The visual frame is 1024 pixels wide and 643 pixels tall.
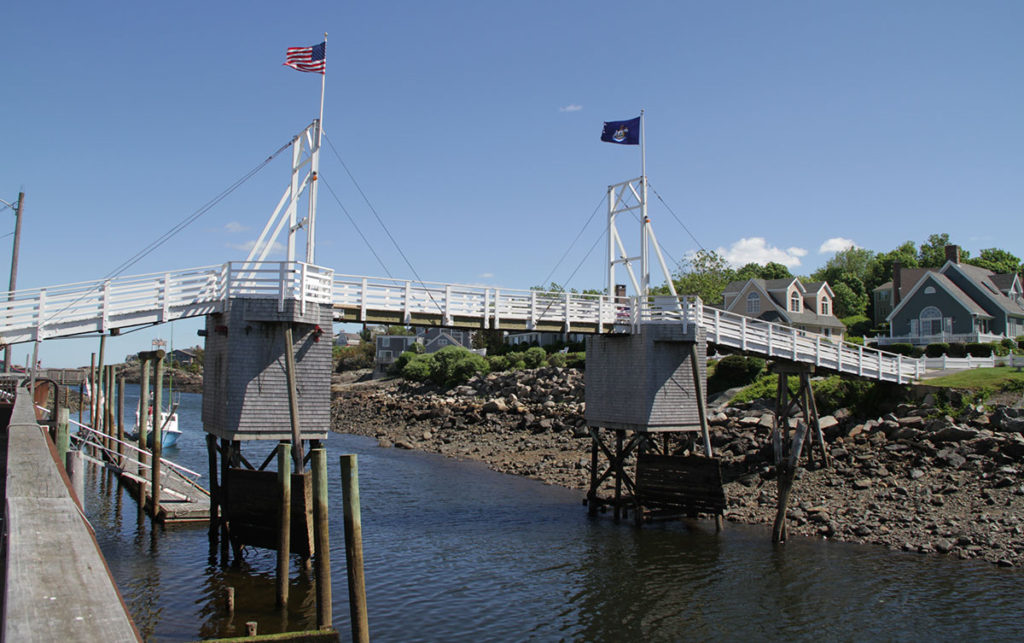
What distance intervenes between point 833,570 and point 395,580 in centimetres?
1128

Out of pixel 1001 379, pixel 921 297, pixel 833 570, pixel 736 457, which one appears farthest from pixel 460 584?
pixel 921 297

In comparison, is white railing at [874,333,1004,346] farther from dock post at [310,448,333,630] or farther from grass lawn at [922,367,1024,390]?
dock post at [310,448,333,630]

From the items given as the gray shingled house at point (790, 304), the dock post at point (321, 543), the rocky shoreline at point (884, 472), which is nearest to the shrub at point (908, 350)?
the gray shingled house at point (790, 304)

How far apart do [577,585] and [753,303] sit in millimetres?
54170

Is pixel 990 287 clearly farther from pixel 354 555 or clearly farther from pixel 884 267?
pixel 354 555

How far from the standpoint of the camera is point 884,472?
84.2 feet

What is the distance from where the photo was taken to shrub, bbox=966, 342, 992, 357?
151 ft

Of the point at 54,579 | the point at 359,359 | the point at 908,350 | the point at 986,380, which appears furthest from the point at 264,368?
the point at 359,359

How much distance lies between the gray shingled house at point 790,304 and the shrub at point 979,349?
17.0 metres

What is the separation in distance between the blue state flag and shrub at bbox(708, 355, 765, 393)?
2240cm

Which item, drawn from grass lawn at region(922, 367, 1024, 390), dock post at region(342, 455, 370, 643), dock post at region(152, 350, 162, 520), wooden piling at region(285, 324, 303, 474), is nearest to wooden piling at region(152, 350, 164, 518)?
dock post at region(152, 350, 162, 520)

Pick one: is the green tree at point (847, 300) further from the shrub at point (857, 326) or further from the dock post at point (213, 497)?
the dock post at point (213, 497)

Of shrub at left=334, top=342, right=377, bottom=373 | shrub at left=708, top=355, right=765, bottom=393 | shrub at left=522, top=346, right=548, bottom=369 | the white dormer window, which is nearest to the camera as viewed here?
shrub at left=708, top=355, right=765, bottom=393

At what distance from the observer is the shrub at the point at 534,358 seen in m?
75.5
